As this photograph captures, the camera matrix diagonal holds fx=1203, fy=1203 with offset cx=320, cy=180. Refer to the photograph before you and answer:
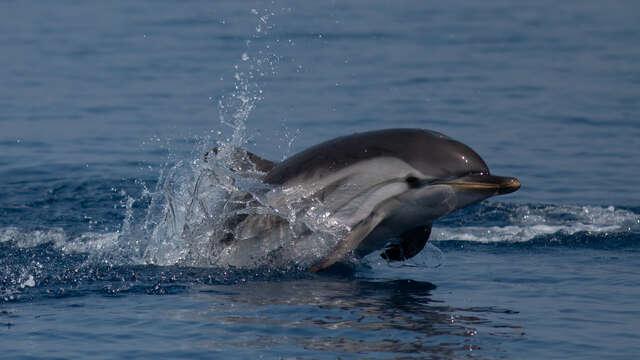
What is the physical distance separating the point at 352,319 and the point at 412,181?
6.22 ft

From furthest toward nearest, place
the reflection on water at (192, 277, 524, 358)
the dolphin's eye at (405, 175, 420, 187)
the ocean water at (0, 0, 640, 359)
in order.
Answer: the dolphin's eye at (405, 175, 420, 187) → the ocean water at (0, 0, 640, 359) → the reflection on water at (192, 277, 524, 358)

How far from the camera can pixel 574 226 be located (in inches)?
598

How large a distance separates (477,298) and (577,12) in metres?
29.4

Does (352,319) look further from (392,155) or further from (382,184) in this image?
(392,155)

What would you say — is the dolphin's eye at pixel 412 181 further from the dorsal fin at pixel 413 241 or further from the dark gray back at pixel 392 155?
the dorsal fin at pixel 413 241

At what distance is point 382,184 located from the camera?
1210 centimetres

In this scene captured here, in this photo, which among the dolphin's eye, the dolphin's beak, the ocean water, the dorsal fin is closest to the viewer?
the ocean water

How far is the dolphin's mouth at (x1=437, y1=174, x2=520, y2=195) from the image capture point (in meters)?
11.8

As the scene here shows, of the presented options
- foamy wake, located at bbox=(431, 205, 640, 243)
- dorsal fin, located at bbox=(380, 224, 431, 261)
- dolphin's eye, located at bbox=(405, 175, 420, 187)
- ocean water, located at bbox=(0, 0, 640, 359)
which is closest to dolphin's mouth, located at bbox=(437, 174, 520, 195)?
dolphin's eye, located at bbox=(405, 175, 420, 187)

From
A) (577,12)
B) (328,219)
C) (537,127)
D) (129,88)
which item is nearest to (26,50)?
(129,88)

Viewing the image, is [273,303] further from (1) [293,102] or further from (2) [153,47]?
(2) [153,47]

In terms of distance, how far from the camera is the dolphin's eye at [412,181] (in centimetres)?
1200

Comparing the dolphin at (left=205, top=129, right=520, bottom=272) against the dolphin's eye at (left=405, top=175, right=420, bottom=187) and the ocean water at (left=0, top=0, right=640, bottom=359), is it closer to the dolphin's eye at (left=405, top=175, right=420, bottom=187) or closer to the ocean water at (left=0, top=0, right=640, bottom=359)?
the dolphin's eye at (left=405, top=175, right=420, bottom=187)

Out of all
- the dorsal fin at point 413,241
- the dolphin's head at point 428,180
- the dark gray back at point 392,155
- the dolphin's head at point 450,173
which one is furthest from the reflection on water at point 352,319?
the dark gray back at point 392,155
